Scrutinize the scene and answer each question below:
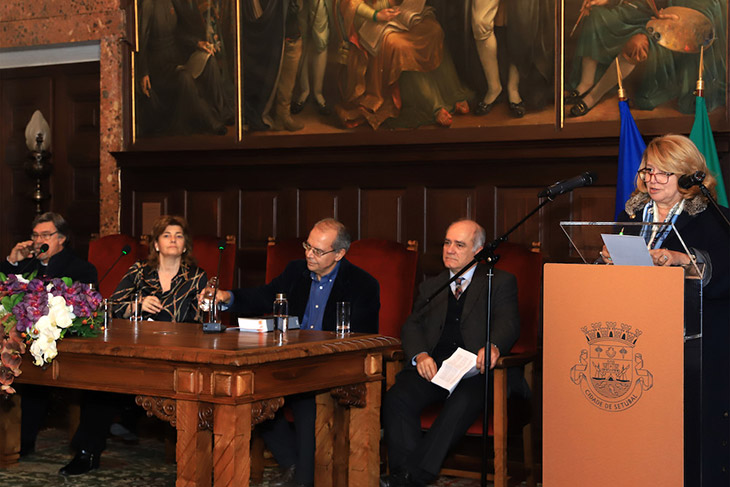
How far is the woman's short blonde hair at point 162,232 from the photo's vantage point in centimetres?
518

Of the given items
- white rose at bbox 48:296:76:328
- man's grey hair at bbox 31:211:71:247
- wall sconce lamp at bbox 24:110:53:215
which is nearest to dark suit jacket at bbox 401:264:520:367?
white rose at bbox 48:296:76:328

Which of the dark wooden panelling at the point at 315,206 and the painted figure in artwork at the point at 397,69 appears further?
the dark wooden panelling at the point at 315,206

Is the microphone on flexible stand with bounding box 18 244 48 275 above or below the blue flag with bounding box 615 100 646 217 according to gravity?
below

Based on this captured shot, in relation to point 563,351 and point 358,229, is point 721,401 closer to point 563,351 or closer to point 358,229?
point 563,351

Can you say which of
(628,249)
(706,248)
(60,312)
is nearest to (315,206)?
(60,312)

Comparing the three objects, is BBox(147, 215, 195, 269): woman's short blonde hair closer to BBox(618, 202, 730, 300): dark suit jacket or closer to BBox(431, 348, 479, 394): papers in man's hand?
BBox(431, 348, 479, 394): papers in man's hand

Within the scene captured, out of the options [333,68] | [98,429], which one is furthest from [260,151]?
[98,429]

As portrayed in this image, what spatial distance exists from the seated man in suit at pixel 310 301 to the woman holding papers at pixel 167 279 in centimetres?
36

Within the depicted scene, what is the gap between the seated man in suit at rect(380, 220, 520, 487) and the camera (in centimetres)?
430

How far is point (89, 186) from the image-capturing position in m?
7.62

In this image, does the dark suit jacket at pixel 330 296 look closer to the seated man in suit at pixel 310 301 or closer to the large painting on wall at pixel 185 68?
the seated man in suit at pixel 310 301

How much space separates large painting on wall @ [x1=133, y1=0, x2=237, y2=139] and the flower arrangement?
273cm

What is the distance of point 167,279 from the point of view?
5164 millimetres

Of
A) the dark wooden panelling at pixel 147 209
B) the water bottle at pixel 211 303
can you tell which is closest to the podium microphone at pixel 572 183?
the water bottle at pixel 211 303
